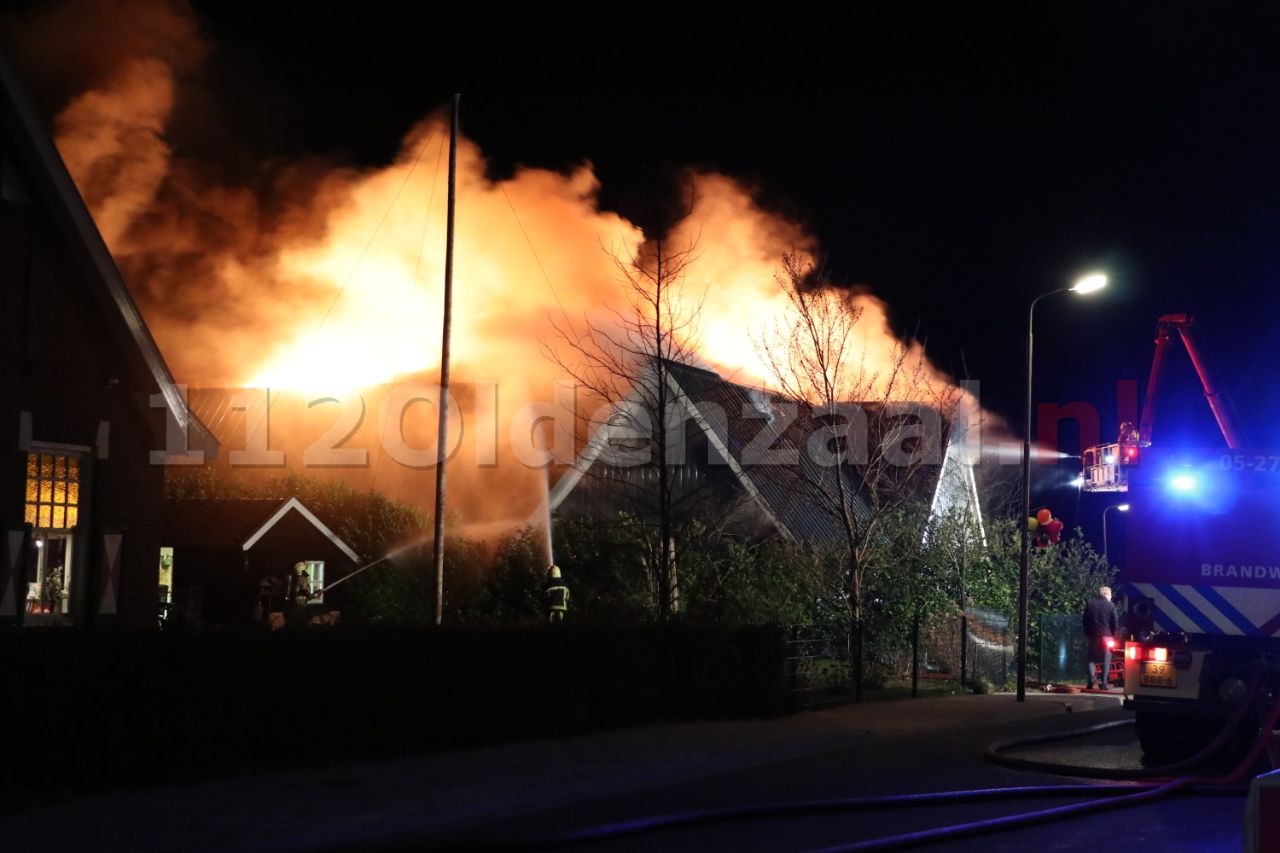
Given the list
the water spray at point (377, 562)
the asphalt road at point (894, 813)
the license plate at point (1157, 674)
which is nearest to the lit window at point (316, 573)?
the water spray at point (377, 562)

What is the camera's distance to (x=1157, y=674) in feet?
43.5

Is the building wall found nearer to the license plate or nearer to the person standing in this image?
the license plate

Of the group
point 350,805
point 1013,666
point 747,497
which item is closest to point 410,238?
point 747,497

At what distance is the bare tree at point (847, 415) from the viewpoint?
23062 mm

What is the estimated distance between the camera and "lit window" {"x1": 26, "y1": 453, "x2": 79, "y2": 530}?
52.5 feet

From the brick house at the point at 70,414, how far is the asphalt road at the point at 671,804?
6.20 m

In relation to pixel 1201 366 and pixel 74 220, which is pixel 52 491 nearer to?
A: pixel 74 220

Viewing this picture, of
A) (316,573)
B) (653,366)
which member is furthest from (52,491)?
(316,573)

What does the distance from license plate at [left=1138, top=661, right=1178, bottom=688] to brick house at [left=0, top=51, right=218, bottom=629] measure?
10.7 m

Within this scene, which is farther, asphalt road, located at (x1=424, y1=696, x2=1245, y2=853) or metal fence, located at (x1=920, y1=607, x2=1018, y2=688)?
metal fence, located at (x1=920, y1=607, x2=1018, y2=688)

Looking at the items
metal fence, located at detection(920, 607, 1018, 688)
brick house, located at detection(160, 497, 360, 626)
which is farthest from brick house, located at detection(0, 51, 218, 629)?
brick house, located at detection(160, 497, 360, 626)

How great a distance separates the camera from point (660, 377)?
18.1 meters

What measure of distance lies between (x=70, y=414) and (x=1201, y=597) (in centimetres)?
1218

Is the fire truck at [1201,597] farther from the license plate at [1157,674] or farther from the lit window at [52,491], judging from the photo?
the lit window at [52,491]
